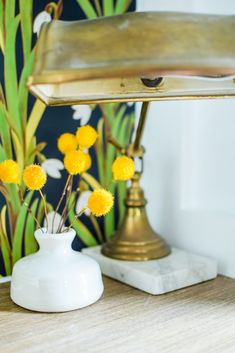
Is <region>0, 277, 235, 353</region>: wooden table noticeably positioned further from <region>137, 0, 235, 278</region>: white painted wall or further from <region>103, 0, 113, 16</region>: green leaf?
<region>103, 0, 113, 16</region>: green leaf

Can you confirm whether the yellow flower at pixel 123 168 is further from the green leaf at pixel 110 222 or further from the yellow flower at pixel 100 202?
the green leaf at pixel 110 222

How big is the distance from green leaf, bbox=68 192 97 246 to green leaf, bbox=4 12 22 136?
28 centimetres

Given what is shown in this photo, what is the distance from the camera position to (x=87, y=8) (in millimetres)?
1223

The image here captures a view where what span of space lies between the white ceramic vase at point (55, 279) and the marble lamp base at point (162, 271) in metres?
0.11

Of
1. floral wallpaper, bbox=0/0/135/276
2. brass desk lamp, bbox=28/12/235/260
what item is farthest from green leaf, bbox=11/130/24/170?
brass desk lamp, bbox=28/12/235/260

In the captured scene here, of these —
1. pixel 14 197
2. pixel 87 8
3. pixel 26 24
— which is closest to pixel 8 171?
pixel 14 197

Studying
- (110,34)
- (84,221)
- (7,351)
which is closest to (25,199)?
(84,221)

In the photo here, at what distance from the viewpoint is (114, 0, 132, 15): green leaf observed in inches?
50.4

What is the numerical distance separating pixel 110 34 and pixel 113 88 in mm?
257

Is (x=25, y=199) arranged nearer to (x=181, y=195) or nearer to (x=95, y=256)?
(x=95, y=256)

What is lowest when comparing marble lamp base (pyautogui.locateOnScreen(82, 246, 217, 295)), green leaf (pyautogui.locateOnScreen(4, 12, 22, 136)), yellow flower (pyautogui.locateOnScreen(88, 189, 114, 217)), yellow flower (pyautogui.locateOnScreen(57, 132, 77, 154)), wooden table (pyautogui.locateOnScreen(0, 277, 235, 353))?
wooden table (pyautogui.locateOnScreen(0, 277, 235, 353))

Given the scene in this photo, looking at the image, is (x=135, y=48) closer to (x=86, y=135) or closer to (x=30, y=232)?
(x=86, y=135)

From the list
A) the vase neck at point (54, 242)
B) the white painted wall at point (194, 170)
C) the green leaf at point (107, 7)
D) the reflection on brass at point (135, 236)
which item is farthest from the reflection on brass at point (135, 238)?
the green leaf at point (107, 7)

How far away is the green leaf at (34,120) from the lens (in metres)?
1.15
